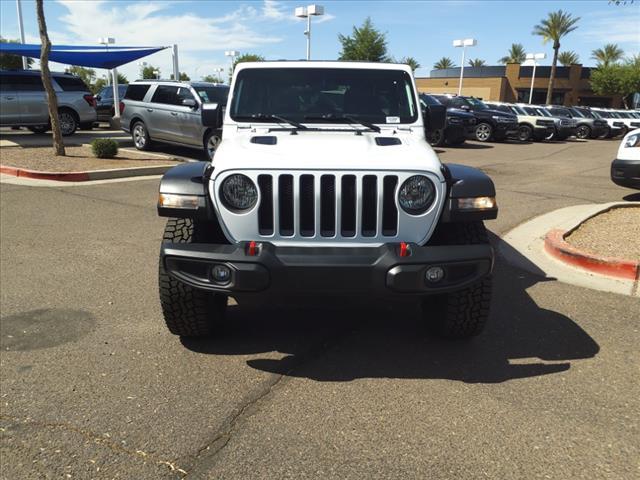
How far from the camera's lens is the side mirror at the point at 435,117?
14.6ft

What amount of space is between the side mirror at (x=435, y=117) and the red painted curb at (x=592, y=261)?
2.15 meters

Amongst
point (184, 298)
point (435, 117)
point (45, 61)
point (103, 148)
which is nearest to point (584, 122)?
point (103, 148)

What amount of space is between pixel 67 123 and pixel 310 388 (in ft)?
54.9

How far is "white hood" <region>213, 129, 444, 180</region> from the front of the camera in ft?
10.3

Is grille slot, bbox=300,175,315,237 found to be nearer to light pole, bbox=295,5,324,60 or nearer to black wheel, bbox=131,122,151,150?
black wheel, bbox=131,122,151,150

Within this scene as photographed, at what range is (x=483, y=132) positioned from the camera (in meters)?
21.7

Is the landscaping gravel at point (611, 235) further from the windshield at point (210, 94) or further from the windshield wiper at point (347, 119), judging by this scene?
the windshield at point (210, 94)

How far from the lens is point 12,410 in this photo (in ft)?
9.58

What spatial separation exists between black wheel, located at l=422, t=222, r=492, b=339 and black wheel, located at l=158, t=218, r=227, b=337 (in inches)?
59.2

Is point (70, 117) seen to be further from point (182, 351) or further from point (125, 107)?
point (182, 351)

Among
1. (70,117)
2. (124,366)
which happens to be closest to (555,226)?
(124,366)

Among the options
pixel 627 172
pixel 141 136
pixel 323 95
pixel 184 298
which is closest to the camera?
pixel 184 298

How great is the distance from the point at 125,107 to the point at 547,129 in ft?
59.6

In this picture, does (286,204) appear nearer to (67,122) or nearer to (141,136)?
(141,136)
